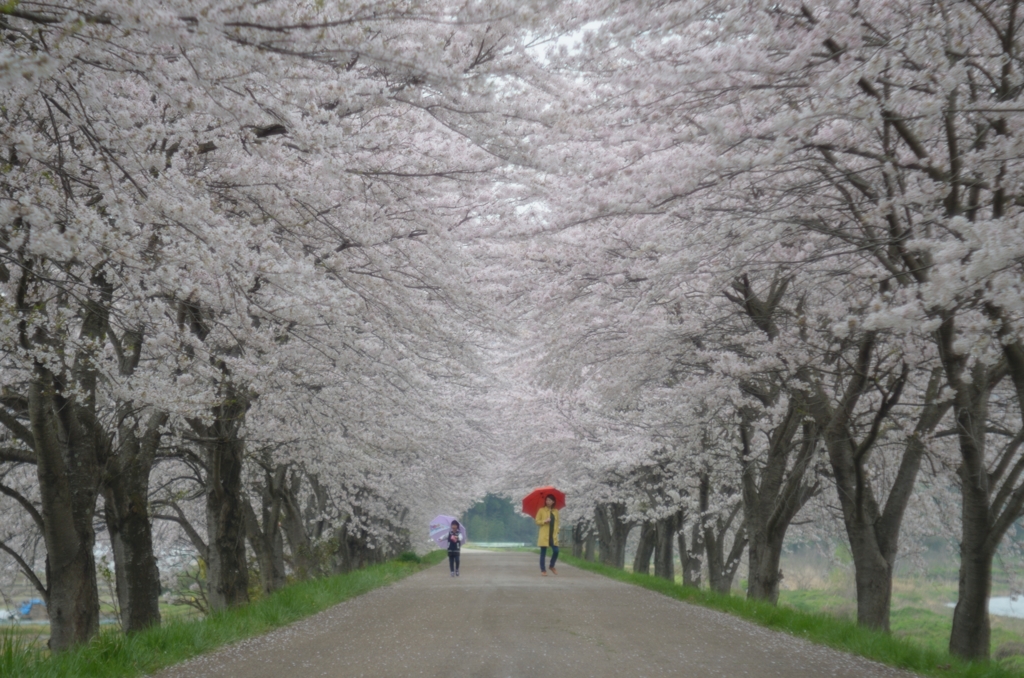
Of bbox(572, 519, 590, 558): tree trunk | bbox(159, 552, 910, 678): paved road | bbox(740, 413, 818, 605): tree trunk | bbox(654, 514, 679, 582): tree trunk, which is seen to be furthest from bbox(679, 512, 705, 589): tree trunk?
bbox(572, 519, 590, 558): tree trunk

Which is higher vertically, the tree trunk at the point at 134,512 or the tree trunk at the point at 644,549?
the tree trunk at the point at 134,512

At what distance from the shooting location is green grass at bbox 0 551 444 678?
19.2 feet

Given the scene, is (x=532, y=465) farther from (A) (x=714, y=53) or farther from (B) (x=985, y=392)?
(A) (x=714, y=53)

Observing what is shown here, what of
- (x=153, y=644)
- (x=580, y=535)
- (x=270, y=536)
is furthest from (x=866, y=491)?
(x=580, y=535)

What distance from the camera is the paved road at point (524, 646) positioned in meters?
6.69

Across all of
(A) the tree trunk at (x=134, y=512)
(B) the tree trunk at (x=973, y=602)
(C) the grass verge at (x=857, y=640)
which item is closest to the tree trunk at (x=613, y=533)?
(C) the grass verge at (x=857, y=640)

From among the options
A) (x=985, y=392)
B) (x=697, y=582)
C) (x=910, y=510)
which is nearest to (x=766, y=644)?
(x=985, y=392)

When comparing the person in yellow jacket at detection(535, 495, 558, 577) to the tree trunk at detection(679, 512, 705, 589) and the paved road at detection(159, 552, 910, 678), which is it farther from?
the paved road at detection(159, 552, 910, 678)

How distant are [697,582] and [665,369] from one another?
10897mm

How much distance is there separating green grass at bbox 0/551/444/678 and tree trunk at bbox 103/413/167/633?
170 cm

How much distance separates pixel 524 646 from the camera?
7906 millimetres

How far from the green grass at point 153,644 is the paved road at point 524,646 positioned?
8.3 inches

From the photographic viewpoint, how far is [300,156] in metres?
8.25

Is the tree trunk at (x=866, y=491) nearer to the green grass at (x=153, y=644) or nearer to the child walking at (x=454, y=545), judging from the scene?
the green grass at (x=153, y=644)
